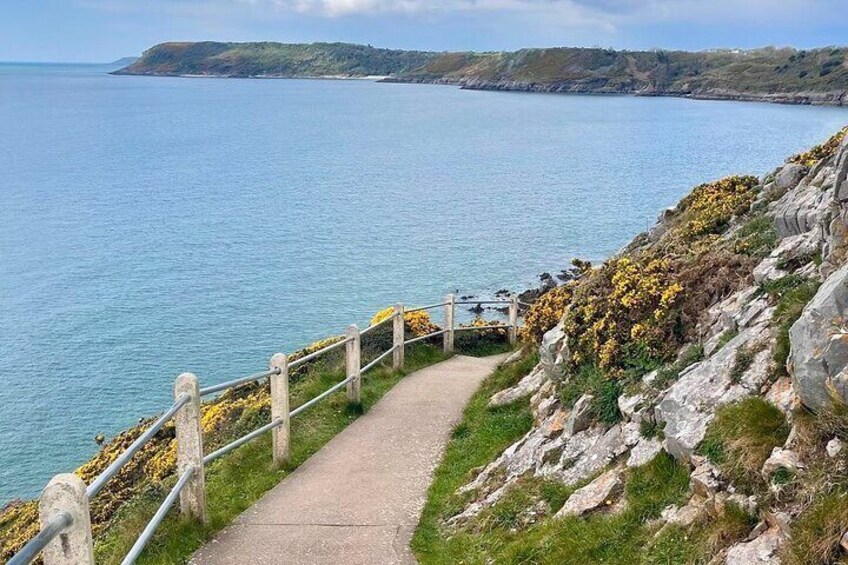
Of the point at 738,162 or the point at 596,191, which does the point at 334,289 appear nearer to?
the point at 596,191

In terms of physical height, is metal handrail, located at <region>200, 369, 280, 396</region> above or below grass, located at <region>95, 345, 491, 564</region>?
above

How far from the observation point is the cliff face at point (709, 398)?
5.45 meters

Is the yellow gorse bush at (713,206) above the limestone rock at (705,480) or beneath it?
above

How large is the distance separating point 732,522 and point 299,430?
24.3 feet

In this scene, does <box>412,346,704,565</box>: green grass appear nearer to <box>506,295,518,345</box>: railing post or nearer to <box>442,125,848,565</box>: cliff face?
<box>442,125,848,565</box>: cliff face

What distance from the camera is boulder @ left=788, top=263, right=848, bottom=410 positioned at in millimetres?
5500

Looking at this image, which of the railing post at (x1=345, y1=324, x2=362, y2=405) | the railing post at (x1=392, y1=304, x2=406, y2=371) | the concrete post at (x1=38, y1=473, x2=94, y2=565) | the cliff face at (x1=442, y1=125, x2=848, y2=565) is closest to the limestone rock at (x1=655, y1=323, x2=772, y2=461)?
the cliff face at (x1=442, y1=125, x2=848, y2=565)

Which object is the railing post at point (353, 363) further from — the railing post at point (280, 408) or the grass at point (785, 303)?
the grass at point (785, 303)

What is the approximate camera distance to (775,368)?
6570mm

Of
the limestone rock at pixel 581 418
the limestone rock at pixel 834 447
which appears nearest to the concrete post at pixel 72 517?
the limestone rock at pixel 834 447

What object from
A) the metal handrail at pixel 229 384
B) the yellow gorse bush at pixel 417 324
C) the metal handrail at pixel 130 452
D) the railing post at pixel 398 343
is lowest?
the yellow gorse bush at pixel 417 324

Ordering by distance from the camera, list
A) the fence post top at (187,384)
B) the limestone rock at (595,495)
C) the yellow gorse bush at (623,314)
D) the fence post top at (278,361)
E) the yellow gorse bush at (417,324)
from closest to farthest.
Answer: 1. the limestone rock at (595,495)
2. the fence post top at (187,384)
3. the yellow gorse bush at (623,314)
4. the fence post top at (278,361)
5. the yellow gorse bush at (417,324)

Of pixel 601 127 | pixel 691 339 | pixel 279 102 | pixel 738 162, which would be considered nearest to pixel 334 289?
pixel 691 339

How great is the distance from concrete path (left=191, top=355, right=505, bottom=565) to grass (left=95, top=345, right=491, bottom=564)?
151 millimetres
